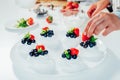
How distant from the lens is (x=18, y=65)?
0.93 metres

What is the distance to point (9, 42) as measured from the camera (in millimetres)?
1120

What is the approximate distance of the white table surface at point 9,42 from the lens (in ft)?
2.97

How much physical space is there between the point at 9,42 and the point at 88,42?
33 centimetres

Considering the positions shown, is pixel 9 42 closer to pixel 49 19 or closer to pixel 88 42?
pixel 49 19

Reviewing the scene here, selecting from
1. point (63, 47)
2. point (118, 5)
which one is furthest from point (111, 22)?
point (118, 5)

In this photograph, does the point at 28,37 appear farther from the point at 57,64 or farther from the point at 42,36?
the point at 57,64


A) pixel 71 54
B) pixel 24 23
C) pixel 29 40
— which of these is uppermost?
pixel 24 23

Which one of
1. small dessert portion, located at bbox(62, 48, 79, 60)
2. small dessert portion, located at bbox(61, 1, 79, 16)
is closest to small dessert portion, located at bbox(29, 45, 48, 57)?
small dessert portion, located at bbox(62, 48, 79, 60)

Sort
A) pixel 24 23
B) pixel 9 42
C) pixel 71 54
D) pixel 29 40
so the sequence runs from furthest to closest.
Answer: pixel 24 23
pixel 9 42
pixel 29 40
pixel 71 54

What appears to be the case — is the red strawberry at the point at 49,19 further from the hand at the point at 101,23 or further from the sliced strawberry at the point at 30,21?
the hand at the point at 101,23

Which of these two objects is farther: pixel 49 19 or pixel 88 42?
pixel 49 19

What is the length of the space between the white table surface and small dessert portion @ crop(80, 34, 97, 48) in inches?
3.2

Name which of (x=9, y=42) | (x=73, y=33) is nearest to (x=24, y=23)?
(x=9, y=42)

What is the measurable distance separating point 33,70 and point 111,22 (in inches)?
11.5
